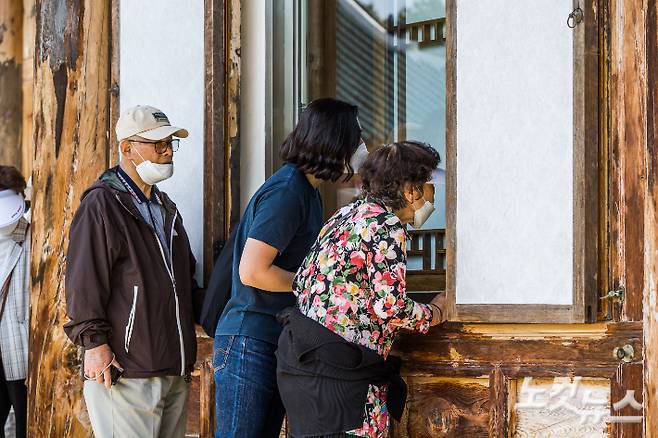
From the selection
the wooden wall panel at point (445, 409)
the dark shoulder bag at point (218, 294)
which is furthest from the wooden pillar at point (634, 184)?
the dark shoulder bag at point (218, 294)

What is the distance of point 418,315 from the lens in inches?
136

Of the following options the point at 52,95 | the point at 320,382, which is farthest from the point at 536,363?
the point at 52,95

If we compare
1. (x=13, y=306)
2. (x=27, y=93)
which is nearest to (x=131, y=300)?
(x=13, y=306)

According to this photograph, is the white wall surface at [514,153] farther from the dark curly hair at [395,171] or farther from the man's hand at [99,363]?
the man's hand at [99,363]

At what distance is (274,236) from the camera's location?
354 cm

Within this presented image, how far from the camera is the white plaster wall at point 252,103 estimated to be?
15.4 feet

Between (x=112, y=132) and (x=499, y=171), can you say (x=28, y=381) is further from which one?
(x=499, y=171)

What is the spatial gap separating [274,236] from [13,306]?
222 cm

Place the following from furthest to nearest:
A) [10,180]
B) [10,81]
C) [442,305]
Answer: [10,81] < [10,180] < [442,305]

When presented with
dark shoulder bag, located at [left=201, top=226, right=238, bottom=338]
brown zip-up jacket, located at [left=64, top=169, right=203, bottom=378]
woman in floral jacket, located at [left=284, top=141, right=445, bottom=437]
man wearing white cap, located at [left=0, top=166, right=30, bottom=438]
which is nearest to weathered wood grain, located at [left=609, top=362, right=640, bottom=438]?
woman in floral jacket, located at [left=284, top=141, right=445, bottom=437]

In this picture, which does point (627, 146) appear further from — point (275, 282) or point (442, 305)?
point (275, 282)

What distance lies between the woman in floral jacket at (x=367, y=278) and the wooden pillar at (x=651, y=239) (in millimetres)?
830

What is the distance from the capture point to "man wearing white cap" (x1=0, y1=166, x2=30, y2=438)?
5.20 meters

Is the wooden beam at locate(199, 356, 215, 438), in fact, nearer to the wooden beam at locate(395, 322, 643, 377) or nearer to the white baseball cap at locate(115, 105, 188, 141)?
the wooden beam at locate(395, 322, 643, 377)
